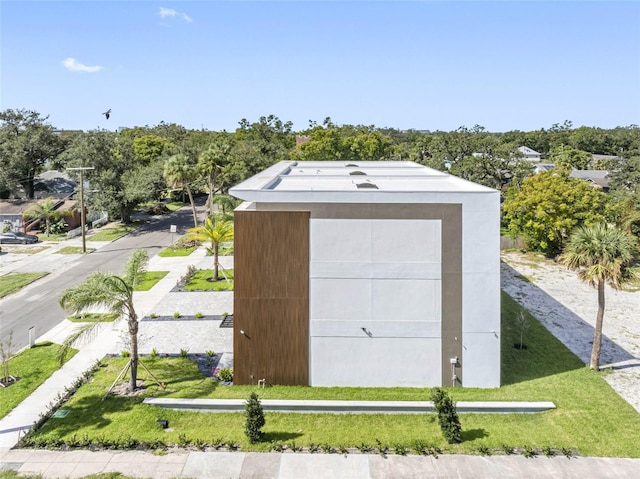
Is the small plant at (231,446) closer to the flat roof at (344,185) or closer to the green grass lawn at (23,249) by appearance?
the flat roof at (344,185)

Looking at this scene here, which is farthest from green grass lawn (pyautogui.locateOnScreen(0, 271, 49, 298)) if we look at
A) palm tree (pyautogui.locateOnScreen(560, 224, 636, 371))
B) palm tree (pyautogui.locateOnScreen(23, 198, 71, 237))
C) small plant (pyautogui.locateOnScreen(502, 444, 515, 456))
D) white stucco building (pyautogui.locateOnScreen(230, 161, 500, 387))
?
palm tree (pyautogui.locateOnScreen(560, 224, 636, 371))

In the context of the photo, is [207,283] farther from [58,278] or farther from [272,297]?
[272,297]

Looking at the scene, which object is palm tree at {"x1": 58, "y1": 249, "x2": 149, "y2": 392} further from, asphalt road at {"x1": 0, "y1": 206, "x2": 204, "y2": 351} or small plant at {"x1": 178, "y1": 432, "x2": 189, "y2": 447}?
asphalt road at {"x1": 0, "y1": 206, "x2": 204, "y2": 351}

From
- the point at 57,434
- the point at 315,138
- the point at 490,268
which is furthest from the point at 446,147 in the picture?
the point at 57,434

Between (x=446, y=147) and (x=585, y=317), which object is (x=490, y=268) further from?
(x=446, y=147)

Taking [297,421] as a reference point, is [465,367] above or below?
above

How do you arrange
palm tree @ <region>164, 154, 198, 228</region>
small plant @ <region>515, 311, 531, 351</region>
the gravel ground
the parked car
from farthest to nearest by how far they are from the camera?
palm tree @ <region>164, 154, 198, 228</region>, the parked car, small plant @ <region>515, 311, 531, 351</region>, the gravel ground
